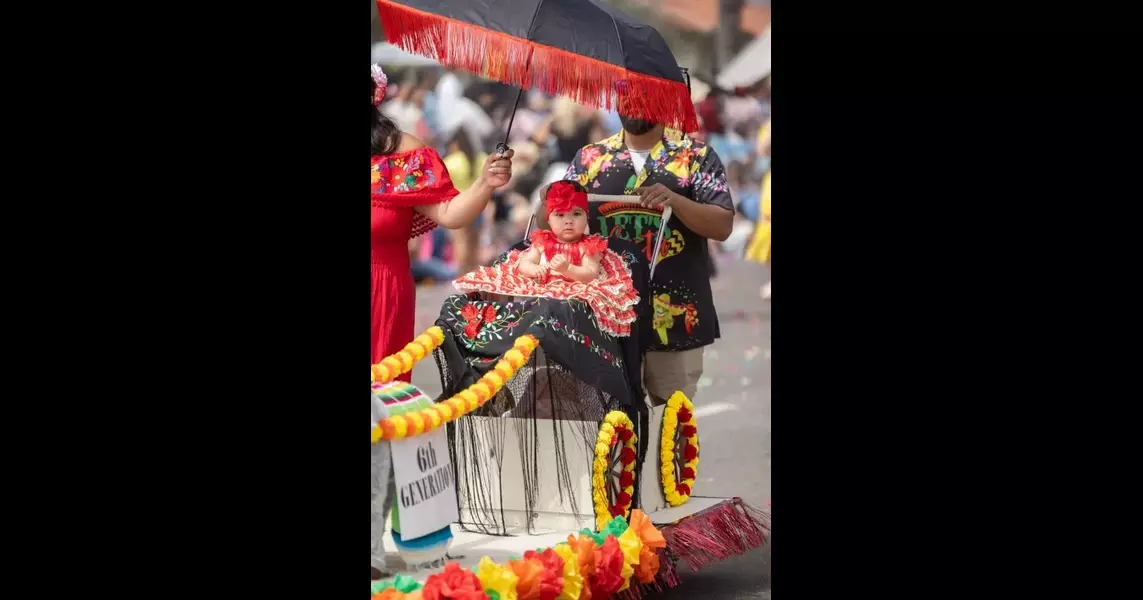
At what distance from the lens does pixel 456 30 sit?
12.9 ft

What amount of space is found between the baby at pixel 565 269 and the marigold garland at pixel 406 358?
316 mm

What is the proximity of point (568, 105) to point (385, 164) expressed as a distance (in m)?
2.40

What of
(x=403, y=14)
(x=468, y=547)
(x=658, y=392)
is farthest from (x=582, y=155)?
(x=468, y=547)

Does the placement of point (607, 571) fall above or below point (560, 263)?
below

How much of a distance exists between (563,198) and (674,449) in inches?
40.6

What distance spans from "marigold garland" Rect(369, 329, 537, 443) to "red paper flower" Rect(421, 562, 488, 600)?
0.37 metres

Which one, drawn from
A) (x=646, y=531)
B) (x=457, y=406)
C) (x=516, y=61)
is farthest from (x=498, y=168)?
(x=646, y=531)

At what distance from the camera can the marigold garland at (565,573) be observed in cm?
315

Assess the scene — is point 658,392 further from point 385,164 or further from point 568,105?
point 568,105

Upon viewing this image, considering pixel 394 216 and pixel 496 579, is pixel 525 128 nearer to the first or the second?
pixel 394 216

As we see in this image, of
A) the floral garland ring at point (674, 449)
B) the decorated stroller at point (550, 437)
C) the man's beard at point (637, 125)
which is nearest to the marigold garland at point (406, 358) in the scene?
the decorated stroller at point (550, 437)

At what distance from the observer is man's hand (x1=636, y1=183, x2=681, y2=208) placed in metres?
4.66

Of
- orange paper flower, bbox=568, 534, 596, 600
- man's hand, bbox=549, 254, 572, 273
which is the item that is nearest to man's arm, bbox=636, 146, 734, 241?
man's hand, bbox=549, 254, 572, 273

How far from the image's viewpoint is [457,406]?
339 centimetres
